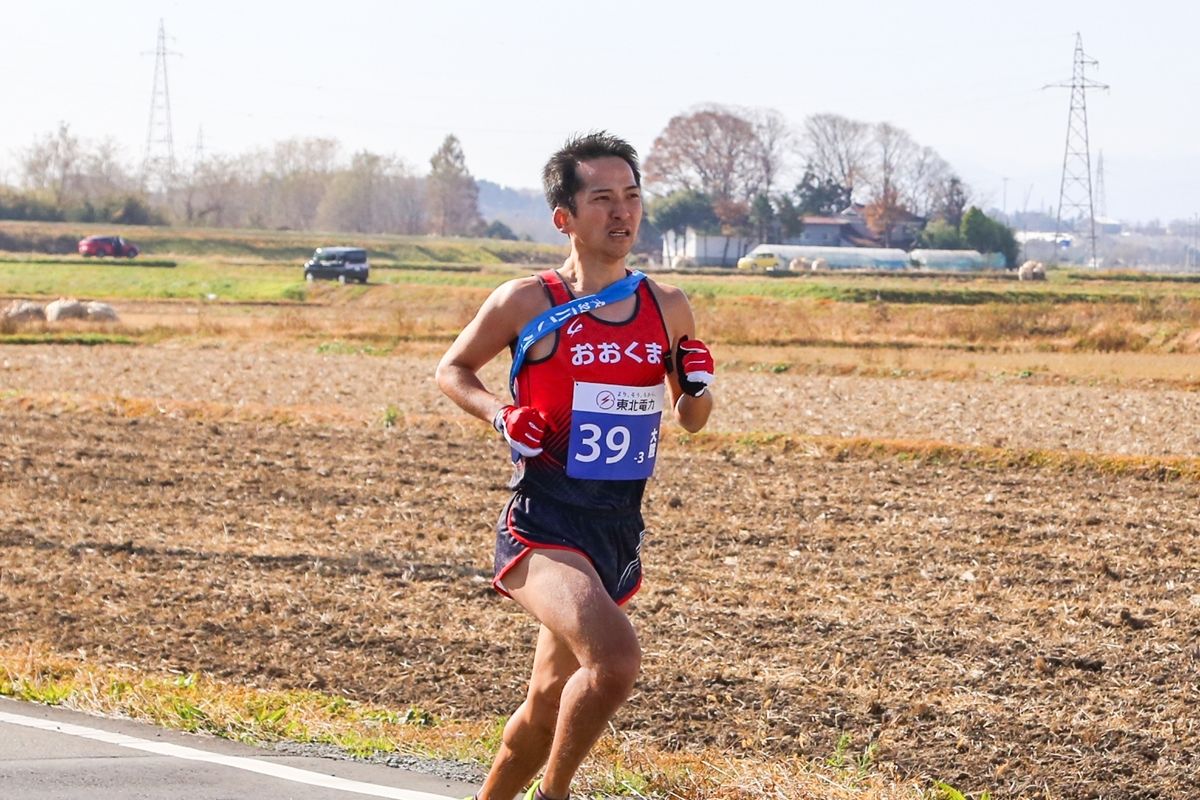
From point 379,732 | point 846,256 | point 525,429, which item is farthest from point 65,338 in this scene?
point 846,256

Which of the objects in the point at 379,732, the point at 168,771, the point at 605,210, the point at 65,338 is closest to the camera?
the point at 605,210

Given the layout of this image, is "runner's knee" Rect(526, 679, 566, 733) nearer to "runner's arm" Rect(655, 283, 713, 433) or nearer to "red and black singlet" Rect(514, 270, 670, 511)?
"red and black singlet" Rect(514, 270, 670, 511)

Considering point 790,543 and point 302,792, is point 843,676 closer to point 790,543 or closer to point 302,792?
point 302,792

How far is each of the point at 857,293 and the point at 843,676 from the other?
4639 cm

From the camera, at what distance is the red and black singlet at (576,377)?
4.81m

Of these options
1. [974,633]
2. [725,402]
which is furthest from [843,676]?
[725,402]

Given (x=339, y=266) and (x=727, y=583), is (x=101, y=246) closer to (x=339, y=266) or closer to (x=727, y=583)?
(x=339, y=266)

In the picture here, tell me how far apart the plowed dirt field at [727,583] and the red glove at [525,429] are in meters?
2.35

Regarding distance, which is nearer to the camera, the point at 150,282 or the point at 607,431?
the point at 607,431

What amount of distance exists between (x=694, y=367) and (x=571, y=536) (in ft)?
2.13

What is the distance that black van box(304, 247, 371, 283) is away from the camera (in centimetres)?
6028

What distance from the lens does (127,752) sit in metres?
6.19

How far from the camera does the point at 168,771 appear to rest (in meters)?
5.90

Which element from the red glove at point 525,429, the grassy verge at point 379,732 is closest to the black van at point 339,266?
the grassy verge at point 379,732
